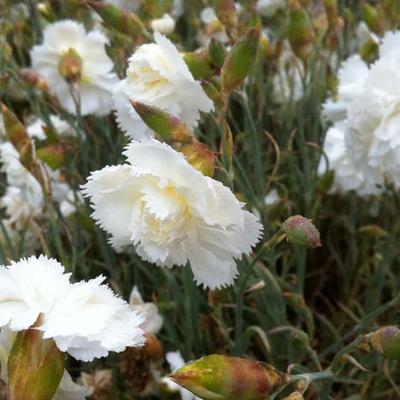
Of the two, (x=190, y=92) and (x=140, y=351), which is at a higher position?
(x=190, y=92)

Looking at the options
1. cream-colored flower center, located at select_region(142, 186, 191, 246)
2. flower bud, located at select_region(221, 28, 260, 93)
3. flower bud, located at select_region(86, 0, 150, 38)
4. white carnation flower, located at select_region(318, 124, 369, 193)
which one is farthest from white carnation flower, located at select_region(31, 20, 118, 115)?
cream-colored flower center, located at select_region(142, 186, 191, 246)

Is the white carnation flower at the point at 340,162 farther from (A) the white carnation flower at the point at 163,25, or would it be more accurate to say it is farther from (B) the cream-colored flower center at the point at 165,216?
(B) the cream-colored flower center at the point at 165,216

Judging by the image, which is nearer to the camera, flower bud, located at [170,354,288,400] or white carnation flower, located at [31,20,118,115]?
flower bud, located at [170,354,288,400]

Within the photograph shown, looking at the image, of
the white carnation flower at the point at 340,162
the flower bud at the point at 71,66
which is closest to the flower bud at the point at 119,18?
the flower bud at the point at 71,66

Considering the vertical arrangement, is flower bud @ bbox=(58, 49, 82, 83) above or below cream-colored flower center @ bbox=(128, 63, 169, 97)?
above

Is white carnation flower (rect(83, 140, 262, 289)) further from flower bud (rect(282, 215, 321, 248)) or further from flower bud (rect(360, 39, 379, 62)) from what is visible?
flower bud (rect(360, 39, 379, 62))

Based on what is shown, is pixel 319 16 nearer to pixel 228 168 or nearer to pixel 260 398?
pixel 228 168

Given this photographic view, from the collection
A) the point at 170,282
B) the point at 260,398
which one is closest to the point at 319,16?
the point at 170,282
